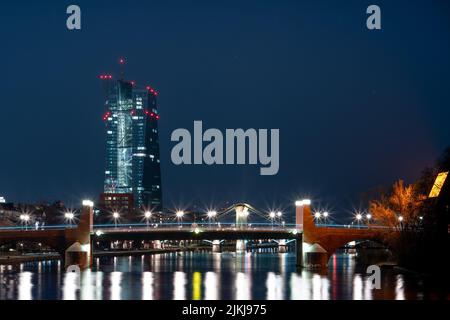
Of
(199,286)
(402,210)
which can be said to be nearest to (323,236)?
(402,210)

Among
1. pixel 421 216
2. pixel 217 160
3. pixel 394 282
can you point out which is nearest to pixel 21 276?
pixel 217 160

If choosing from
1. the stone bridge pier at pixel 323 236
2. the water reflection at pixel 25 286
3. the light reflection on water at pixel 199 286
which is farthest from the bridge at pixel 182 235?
the water reflection at pixel 25 286

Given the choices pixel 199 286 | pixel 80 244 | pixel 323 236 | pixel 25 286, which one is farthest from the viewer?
pixel 323 236

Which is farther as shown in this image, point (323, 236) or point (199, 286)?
point (323, 236)

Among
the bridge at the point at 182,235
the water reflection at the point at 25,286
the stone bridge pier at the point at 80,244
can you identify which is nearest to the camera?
the water reflection at the point at 25,286

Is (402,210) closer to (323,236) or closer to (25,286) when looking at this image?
(323,236)

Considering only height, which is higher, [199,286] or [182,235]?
[182,235]

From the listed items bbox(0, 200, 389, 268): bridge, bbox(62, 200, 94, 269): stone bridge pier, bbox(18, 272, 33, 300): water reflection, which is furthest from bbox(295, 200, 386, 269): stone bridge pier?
bbox(18, 272, 33, 300): water reflection

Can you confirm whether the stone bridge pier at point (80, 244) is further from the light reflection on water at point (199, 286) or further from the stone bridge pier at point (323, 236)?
the stone bridge pier at point (323, 236)

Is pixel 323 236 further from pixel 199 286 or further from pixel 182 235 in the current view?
pixel 199 286

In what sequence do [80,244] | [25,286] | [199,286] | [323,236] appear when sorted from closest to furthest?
[25,286] → [199,286] → [80,244] → [323,236]

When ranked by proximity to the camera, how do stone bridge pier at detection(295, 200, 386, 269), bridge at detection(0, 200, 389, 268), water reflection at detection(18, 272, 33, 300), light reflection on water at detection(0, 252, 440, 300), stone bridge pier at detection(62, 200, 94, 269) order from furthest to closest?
stone bridge pier at detection(295, 200, 386, 269) → bridge at detection(0, 200, 389, 268) → stone bridge pier at detection(62, 200, 94, 269) → light reflection on water at detection(0, 252, 440, 300) → water reflection at detection(18, 272, 33, 300)

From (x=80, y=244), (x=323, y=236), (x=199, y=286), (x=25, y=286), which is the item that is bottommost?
(x=199, y=286)

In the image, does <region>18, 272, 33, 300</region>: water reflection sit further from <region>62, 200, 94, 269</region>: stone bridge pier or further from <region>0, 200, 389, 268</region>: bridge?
<region>0, 200, 389, 268</region>: bridge
